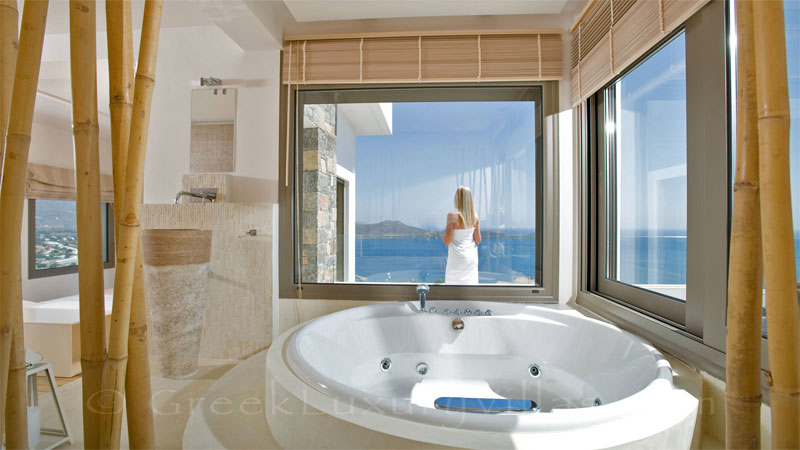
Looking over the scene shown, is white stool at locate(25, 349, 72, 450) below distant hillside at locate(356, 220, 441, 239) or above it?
below

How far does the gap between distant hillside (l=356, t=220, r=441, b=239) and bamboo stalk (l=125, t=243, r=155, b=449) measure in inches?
71.4

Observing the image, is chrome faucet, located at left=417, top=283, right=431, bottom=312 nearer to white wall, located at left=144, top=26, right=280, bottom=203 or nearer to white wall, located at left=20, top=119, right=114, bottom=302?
white wall, located at left=144, top=26, right=280, bottom=203

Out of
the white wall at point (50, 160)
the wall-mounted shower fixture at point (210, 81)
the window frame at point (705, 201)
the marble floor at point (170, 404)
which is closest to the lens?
the window frame at point (705, 201)

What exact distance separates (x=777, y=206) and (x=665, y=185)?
Answer: 4.37ft

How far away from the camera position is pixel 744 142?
0.40 m

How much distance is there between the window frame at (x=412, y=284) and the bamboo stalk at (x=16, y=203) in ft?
5.70

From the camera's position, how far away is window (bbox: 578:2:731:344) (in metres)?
1.14

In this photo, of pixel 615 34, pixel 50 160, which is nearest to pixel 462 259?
pixel 615 34

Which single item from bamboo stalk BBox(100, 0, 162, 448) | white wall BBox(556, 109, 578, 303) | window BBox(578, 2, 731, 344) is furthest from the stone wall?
bamboo stalk BBox(100, 0, 162, 448)

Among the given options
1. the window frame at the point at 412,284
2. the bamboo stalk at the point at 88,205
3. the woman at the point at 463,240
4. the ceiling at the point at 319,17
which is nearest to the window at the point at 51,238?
the ceiling at the point at 319,17

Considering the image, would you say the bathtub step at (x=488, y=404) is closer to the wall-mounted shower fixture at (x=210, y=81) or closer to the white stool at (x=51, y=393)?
the white stool at (x=51, y=393)

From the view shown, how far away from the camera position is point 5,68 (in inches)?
13.8

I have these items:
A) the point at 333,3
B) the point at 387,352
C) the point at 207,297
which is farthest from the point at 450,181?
the point at 207,297

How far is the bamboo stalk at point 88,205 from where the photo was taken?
387mm
